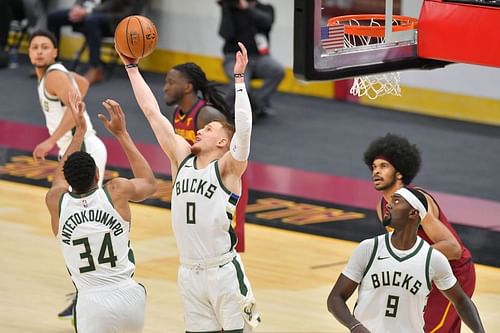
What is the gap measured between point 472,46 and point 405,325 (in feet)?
6.14

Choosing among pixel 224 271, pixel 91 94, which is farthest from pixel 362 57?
pixel 91 94

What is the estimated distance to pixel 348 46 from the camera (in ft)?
24.9

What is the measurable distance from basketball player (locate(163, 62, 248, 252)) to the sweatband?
235cm

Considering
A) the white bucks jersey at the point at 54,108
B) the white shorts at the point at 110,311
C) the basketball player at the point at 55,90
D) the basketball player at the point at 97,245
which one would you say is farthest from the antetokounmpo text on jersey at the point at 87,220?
the white bucks jersey at the point at 54,108

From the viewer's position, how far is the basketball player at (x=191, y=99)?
8.95 meters

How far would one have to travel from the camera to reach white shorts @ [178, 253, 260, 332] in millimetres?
7316

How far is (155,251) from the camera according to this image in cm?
1118

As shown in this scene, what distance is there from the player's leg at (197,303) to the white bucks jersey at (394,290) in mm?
1087

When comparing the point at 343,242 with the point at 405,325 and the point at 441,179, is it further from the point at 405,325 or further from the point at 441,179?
the point at 405,325

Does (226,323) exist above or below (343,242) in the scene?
above

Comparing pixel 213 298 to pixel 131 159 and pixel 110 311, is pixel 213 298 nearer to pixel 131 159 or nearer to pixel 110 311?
pixel 110 311

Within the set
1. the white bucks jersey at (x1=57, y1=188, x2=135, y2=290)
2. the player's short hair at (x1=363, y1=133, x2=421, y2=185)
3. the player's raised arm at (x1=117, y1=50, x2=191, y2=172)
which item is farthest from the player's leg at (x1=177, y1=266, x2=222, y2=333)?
the player's short hair at (x1=363, y1=133, x2=421, y2=185)

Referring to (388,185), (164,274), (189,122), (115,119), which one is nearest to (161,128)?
(115,119)

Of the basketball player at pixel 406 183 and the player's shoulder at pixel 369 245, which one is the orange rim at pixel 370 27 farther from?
the player's shoulder at pixel 369 245
